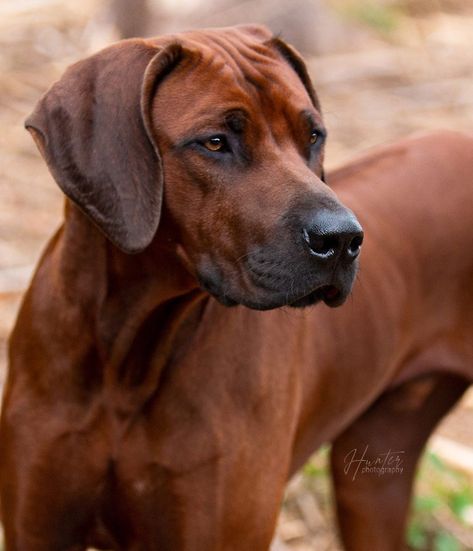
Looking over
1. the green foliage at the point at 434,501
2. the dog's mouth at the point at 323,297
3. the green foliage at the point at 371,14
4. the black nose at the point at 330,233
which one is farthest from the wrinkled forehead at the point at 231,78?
the green foliage at the point at 371,14

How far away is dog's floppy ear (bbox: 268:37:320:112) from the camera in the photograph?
366cm

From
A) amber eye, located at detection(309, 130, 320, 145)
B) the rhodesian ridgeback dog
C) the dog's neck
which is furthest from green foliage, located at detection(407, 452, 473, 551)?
amber eye, located at detection(309, 130, 320, 145)

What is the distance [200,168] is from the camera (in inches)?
128

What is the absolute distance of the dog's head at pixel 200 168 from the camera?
10.4 ft

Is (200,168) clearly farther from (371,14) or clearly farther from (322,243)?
(371,14)

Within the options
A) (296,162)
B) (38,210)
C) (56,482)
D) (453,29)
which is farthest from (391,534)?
(453,29)

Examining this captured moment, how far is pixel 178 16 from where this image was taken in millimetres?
9523

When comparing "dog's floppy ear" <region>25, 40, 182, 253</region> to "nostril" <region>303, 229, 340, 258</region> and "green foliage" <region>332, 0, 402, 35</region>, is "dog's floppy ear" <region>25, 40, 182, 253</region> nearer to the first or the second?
"nostril" <region>303, 229, 340, 258</region>

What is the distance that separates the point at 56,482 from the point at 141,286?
2.01 feet

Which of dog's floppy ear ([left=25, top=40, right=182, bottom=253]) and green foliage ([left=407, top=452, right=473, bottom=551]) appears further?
green foliage ([left=407, top=452, right=473, bottom=551])

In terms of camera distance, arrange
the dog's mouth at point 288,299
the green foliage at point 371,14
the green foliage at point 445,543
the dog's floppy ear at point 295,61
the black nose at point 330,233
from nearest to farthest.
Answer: the black nose at point 330,233 < the dog's mouth at point 288,299 < the dog's floppy ear at point 295,61 < the green foliage at point 445,543 < the green foliage at point 371,14

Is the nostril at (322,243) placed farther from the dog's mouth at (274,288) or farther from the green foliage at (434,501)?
the green foliage at (434,501)

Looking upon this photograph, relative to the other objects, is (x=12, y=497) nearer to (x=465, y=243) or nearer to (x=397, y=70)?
(x=465, y=243)

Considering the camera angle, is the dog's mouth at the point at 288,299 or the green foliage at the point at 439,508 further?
the green foliage at the point at 439,508
